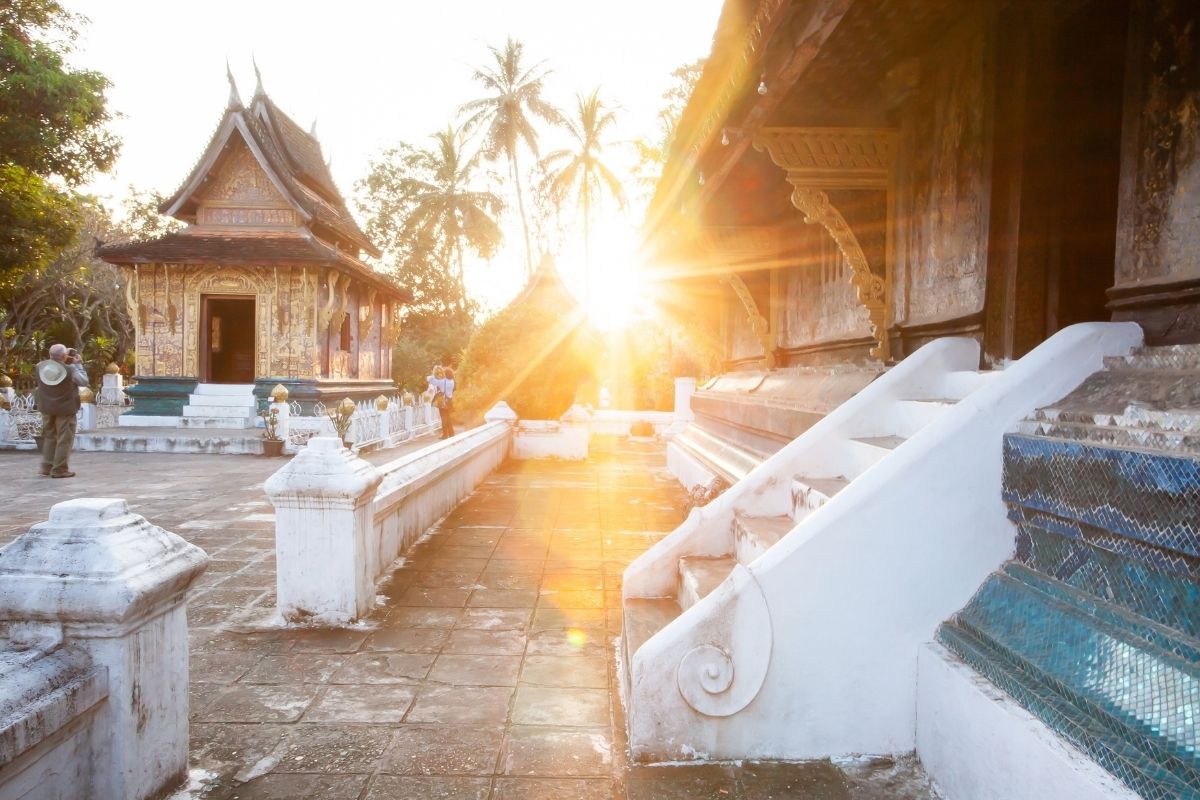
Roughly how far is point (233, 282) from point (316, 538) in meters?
17.2

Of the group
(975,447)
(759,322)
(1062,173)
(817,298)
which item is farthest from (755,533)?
(759,322)

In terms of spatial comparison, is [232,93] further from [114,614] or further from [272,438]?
[114,614]

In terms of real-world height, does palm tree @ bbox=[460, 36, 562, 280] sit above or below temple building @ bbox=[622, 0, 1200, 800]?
above

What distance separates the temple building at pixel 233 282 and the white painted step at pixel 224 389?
3cm

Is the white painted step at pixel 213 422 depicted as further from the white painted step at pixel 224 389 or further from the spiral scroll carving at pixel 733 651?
the spiral scroll carving at pixel 733 651

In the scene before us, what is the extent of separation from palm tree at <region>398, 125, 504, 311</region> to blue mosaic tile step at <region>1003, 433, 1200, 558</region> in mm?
36752

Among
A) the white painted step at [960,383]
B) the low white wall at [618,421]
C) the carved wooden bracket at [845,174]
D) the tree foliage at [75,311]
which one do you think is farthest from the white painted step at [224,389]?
the white painted step at [960,383]

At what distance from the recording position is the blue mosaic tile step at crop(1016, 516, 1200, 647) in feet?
6.34

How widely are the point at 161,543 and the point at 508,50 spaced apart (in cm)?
3551

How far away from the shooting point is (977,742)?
2.33 m

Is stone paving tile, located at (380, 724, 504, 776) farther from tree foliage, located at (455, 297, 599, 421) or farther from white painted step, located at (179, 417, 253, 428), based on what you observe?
white painted step, located at (179, 417, 253, 428)

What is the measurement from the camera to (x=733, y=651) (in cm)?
268

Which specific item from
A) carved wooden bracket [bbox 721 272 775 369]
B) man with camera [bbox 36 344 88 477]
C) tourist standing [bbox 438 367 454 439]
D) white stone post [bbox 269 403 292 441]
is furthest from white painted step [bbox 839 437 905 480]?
white stone post [bbox 269 403 292 441]

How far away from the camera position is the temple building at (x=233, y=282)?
18.3 meters
